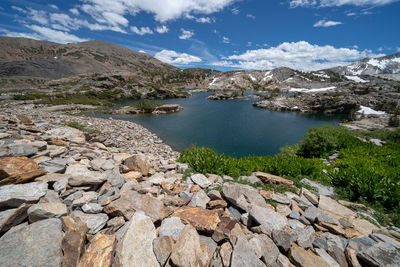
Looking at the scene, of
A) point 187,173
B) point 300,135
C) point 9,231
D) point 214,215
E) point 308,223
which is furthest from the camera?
point 300,135

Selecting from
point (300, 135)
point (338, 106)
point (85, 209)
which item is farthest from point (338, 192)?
point (338, 106)

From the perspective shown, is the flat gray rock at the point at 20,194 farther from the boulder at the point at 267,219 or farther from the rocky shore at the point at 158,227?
the boulder at the point at 267,219

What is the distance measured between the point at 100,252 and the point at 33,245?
88 centimetres

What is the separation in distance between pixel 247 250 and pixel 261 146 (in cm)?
1777

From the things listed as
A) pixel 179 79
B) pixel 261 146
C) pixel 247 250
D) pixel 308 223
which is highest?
pixel 179 79

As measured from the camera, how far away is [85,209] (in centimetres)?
298

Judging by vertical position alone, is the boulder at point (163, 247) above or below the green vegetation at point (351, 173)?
above

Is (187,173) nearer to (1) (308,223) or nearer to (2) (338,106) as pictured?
(1) (308,223)

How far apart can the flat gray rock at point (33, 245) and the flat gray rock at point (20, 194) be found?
21.7 inches

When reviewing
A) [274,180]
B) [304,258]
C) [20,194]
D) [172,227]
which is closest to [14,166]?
[20,194]

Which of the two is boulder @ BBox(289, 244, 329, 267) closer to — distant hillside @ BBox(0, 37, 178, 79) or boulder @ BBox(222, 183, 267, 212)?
boulder @ BBox(222, 183, 267, 212)

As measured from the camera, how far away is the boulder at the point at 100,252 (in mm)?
2236

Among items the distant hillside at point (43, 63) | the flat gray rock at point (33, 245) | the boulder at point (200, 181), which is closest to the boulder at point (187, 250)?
the flat gray rock at point (33, 245)

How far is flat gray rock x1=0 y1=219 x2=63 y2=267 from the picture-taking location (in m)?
2.06
